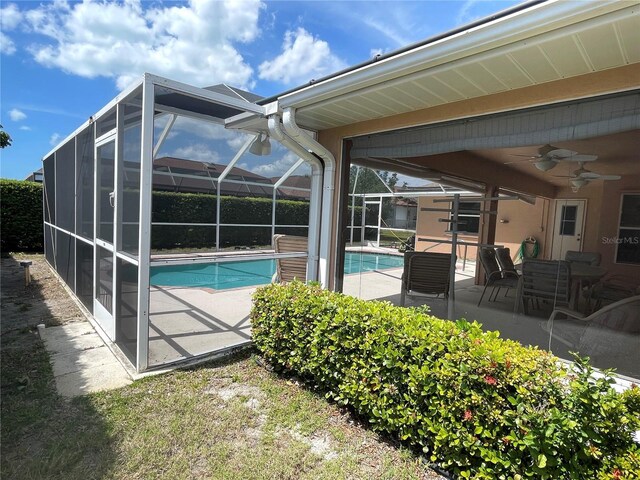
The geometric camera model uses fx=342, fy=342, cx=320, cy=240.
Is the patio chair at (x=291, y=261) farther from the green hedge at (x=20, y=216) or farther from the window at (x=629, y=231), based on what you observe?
the green hedge at (x=20, y=216)

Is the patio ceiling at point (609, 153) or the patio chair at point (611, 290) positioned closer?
the patio ceiling at point (609, 153)

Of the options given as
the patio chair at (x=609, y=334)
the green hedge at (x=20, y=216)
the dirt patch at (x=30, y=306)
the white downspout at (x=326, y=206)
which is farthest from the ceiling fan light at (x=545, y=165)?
the green hedge at (x=20, y=216)

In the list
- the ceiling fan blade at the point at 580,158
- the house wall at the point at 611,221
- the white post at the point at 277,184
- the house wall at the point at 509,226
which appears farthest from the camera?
the white post at the point at 277,184

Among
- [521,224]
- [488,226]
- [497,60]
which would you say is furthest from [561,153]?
[488,226]

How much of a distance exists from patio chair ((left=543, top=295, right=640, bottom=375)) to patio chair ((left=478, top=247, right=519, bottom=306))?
1457 mm

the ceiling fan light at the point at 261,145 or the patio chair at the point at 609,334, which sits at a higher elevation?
the ceiling fan light at the point at 261,145

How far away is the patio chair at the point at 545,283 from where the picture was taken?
10.6 feet

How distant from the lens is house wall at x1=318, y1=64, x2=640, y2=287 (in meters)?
2.29

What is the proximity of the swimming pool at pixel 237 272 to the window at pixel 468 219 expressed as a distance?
111 cm

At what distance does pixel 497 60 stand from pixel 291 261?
362 cm

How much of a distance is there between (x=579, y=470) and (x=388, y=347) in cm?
111

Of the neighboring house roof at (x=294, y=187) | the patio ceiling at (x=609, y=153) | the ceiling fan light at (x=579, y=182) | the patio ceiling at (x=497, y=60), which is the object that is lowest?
the ceiling fan light at (x=579, y=182)

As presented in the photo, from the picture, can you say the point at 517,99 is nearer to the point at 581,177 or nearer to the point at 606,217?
the point at 581,177

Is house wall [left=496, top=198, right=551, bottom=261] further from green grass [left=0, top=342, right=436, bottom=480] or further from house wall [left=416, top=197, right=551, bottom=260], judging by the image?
green grass [left=0, top=342, right=436, bottom=480]
